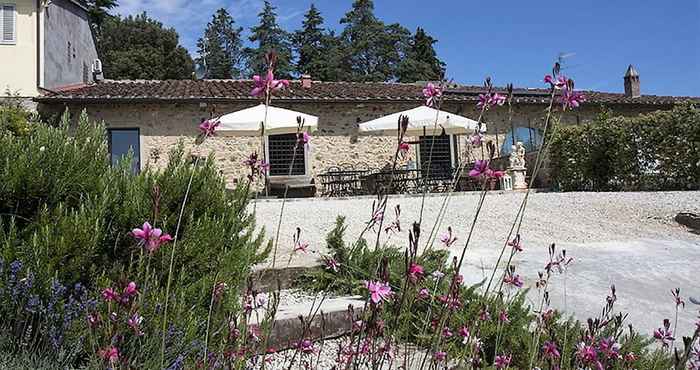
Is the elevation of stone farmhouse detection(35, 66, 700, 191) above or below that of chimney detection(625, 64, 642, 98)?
below

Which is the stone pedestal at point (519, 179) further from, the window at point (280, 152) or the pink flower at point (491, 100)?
the pink flower at point (491, 100)

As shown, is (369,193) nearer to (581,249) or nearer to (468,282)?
(581,249)

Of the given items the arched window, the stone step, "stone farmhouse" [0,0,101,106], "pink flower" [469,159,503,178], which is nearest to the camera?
"pink flower" [469,159,503,178]

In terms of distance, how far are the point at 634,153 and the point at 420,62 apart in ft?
107

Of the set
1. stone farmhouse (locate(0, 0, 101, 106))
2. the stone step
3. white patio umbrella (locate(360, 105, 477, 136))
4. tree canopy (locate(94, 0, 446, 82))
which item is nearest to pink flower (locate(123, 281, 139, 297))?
the stone step

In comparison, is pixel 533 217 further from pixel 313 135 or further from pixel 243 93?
pixel 243 93

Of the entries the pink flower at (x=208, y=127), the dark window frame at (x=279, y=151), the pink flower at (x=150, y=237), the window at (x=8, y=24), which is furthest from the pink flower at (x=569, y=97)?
the window at (x=8, y=24)

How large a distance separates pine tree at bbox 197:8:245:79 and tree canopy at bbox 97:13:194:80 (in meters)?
2.83

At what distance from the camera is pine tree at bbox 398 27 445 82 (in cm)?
4216

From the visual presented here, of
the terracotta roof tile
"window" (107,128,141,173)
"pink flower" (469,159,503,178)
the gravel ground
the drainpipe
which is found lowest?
the gravel ground

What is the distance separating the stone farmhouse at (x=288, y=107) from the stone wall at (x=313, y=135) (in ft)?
0.09

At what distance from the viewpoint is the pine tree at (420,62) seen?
1660 inches

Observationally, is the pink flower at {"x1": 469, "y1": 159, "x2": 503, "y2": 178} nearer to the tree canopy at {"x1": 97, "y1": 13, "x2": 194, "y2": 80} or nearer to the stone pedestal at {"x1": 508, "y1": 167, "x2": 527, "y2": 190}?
the stone pedestal at {"x1": 508, "y1": 167, "x2": 527, "y2": 190}

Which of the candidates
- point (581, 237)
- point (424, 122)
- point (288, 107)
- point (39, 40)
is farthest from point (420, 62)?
point (581, 237)
